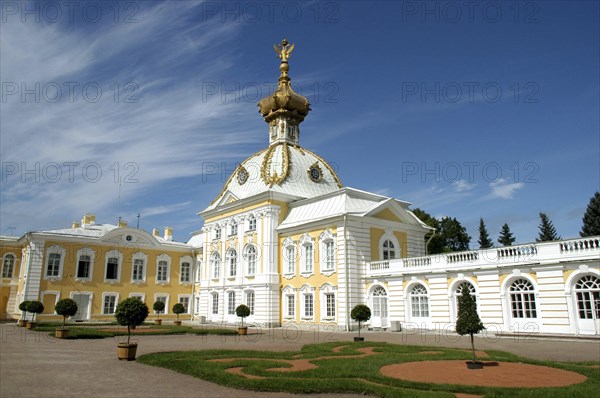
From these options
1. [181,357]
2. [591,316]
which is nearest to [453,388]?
[181,357]

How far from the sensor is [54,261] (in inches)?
1458

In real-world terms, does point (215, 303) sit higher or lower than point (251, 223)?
lower

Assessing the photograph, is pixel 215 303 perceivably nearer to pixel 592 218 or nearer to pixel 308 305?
pixel 308 305

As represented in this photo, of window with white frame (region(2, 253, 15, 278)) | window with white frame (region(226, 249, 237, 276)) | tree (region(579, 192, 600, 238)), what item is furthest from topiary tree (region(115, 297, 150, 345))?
tree (region(579, 192, 600, 238))

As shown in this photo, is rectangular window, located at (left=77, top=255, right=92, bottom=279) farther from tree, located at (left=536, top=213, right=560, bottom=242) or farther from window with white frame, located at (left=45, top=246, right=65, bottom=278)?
tree, located at (left=536, top=213, right=560, bottom=242)

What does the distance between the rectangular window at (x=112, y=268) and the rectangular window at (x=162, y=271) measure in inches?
142

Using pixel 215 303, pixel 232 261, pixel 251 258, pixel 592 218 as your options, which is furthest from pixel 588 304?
pixel 592 218

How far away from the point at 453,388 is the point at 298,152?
3238cm

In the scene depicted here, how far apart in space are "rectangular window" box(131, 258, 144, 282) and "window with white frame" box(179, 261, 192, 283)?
12.2 feet

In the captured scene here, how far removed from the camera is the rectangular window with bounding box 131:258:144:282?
41.0m

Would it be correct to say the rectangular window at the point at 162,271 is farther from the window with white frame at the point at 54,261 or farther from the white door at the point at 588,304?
the white door at the point at 588,304

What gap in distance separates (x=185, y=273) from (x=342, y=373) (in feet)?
118

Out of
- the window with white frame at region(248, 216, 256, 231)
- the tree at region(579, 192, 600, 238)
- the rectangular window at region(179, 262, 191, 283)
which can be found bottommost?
the rectangular window at region(179, 262, 191, 283)

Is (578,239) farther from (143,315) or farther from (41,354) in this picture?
(41,354)
